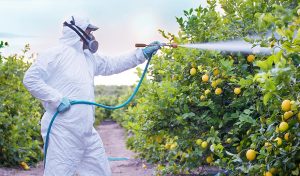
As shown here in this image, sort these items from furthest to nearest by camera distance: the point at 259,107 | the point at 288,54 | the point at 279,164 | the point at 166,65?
the point at 166,65 → the point at 259,107 → the point at 279,164 → the point at 288,54

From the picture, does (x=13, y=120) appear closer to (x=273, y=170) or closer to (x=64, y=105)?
(x=64, y=105)

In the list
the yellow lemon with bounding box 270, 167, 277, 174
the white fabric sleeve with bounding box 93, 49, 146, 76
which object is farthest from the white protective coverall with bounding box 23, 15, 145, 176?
the yellow lemon with bounding box 270, 167, 277, 174

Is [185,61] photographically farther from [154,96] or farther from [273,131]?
[273,131]

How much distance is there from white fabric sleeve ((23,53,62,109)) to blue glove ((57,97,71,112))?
3 centimetres

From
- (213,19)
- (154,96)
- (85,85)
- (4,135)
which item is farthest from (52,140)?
(4,135)

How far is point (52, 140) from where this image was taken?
4.51 metres

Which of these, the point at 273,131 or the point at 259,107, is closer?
the point at 273,131

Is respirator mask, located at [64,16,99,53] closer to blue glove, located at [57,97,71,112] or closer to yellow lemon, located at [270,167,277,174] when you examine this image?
blue glove, located at [57,97,71,112]

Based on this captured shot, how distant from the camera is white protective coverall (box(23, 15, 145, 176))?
447cm

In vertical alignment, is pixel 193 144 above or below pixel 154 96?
below

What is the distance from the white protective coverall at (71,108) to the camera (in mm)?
4469

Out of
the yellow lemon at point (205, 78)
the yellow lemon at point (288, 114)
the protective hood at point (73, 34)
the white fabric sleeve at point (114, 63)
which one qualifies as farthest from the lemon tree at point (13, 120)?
the yellow lemon at point (288, 114)

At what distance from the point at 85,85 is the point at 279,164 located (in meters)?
2.02

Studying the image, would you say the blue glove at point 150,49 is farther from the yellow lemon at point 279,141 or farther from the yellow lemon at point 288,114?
the yellow lemon at point 288,114
